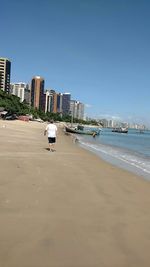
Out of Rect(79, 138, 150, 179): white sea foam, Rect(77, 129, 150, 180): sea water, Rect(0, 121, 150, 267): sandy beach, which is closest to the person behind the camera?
Rect(0, 121, 150, 267): sandy beach

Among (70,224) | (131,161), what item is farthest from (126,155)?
(70,224)

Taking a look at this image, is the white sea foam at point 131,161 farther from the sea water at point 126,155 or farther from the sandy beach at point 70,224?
the sandy beach at point 70,224

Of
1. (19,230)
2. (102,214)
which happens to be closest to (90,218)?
(102,214)

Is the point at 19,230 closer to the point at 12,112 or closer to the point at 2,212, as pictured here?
the point at 2,212

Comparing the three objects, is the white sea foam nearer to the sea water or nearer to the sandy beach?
the sea water

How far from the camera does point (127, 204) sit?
23.0 ft

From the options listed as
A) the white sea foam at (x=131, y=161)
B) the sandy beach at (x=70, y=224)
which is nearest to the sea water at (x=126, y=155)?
the white sea foam at (x=131, y=161)

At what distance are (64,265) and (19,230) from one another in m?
1.11

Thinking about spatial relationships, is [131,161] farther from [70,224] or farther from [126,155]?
[70,224]

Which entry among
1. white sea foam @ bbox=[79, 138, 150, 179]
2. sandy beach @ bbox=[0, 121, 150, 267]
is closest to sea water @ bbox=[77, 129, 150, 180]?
white sea foam @ bbox=[79, 138, 150, 179]

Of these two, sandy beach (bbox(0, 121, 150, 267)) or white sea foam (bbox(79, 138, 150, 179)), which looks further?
white sea foam (bbox(79, 138, 150, 179))

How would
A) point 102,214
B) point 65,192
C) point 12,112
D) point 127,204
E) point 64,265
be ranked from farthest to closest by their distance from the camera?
point 12,112 → point 65,192 → point 127,204 → point 102,214 → point 64,265

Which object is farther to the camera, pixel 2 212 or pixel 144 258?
pixel 2 212

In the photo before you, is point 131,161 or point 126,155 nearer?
point 131,161
